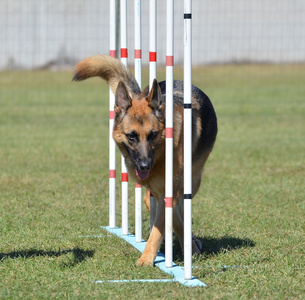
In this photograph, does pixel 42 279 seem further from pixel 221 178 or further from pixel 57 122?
pixel 57 122

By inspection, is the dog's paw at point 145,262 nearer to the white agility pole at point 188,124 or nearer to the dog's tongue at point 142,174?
the white agility pole at point 188,124

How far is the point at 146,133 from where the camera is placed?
5.29 m

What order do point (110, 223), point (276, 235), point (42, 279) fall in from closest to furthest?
point (42, 279) < point (276, 235) < point (110, 223)

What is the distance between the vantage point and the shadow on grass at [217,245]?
5901 mm

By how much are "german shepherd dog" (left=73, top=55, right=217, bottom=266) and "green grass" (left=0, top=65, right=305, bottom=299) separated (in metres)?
0.43

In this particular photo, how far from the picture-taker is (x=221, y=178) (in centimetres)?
975

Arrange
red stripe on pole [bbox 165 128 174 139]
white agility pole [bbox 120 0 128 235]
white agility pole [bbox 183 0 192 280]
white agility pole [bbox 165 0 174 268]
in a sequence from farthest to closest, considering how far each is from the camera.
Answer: white agility pole [bbox 120 0 128 235]
red stripe on pole [bbox 165 128 174 139]
white agility pole [bbox 165 0 174 268]
white agility pole [bbox 183 0 192 280]

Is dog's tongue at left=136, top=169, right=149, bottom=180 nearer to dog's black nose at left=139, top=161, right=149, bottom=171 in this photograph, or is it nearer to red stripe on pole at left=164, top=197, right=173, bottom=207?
dog's black nose at left=139, top=161, right=149, bottom=171

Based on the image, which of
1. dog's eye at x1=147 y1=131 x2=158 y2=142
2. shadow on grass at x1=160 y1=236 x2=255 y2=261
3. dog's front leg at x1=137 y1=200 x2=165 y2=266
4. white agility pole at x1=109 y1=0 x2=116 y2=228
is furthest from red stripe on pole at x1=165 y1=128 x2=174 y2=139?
white agility pole at x1=109 y1=0 x2=116 y2=228

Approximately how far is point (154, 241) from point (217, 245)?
987mm

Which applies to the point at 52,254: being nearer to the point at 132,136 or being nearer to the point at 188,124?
the point at 132,136

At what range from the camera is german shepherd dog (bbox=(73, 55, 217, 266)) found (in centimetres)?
531

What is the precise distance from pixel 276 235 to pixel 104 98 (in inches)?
652

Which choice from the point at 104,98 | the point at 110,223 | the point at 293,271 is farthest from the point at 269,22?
the point at 293,271
